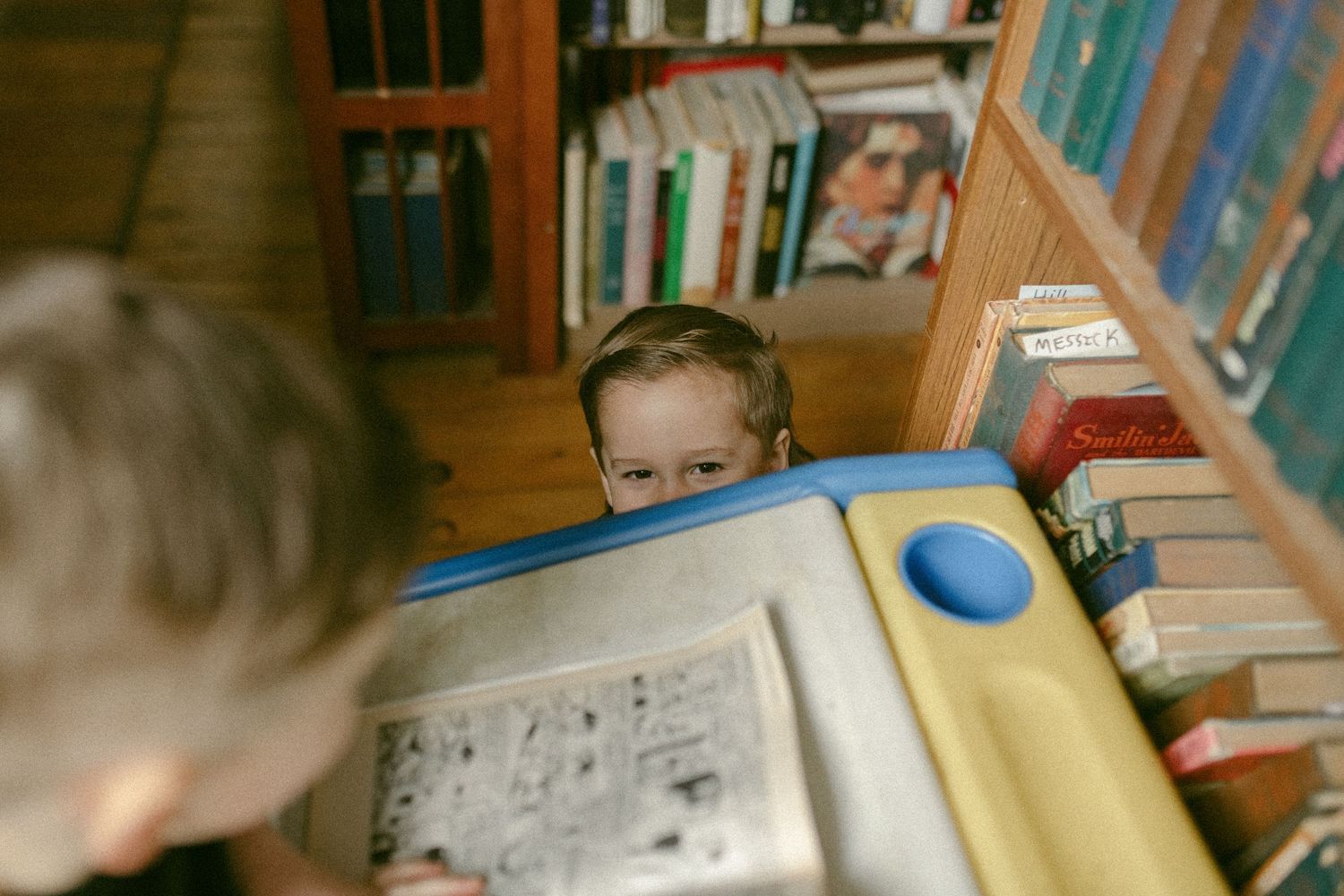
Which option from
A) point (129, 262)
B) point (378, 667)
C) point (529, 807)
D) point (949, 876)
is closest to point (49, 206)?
point (129, 262)

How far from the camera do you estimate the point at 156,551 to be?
0.37 meters

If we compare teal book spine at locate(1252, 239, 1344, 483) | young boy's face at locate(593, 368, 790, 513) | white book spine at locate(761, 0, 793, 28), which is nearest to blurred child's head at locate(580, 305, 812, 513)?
young boy's face at locate(593, 368, 790, 513)

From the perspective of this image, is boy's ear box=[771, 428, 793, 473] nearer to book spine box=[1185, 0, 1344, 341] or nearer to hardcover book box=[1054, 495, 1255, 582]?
hardcover book box=[1054, 495, 1255, 582]

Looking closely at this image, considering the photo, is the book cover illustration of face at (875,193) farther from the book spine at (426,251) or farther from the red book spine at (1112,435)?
the red book spine at (1112,435)

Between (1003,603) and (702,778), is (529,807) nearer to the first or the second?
(702,778)

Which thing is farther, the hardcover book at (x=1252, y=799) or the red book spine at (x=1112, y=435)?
the red book spine at (x=1112, y=435)

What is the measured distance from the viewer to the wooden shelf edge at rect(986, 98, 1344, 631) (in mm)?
480

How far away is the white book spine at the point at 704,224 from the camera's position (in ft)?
5.94

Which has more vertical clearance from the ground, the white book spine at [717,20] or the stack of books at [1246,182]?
the stack of books at [1246,182]

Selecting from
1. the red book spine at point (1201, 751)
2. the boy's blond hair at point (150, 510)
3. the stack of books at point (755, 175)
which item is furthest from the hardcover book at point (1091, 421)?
the stack of books at point (755, 175)

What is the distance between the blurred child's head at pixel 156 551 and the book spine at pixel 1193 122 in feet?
1.45

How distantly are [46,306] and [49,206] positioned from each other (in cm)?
218

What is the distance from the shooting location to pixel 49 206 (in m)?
2.22

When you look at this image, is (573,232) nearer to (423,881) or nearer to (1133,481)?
(1133,481)
